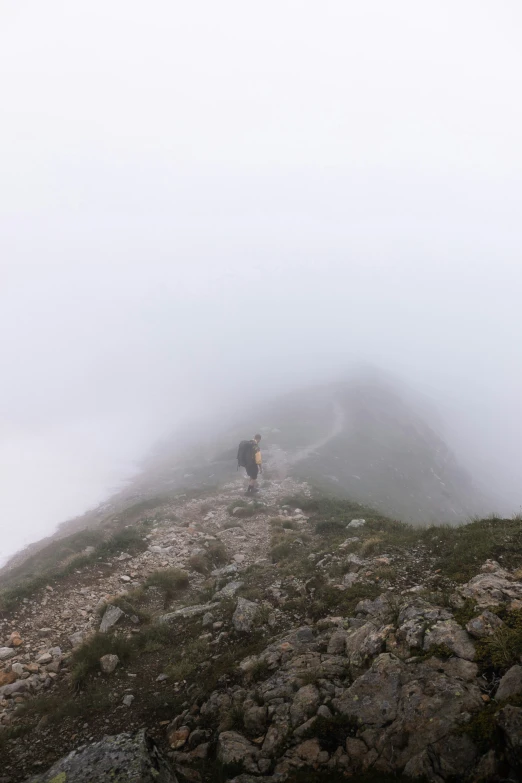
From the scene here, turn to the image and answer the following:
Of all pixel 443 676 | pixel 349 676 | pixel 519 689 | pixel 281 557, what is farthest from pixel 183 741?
pixel 281 557

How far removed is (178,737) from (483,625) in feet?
17.4

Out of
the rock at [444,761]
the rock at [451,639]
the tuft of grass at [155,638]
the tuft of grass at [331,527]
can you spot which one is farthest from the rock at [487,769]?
the tuft of grass at [331,527]

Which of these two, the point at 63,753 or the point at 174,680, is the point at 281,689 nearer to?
the point at 174,680

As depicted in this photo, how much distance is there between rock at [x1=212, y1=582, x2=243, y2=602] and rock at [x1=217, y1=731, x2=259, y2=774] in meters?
5.18

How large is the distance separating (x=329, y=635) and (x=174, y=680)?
3340 mm

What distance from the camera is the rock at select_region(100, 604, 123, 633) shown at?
33.8 ft

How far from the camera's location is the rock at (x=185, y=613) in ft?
34.1

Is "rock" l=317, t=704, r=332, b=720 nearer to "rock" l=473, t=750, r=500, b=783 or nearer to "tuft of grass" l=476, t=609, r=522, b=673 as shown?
"rock" l=473, t=750, r=500, b=783

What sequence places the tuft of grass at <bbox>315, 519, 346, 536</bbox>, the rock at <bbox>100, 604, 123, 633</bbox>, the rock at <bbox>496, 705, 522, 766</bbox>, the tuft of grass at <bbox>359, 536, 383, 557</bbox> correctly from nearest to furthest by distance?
the rock at <bbox>496, 705, 522, 766</bbox>, the rock at <bbox>100, 604, 123, 633</bbox>, the tuft of grass at <bbox>359, 536, 383, 557</bbox>, the tuft of grass at <bbox>315, 519, 346, 536</bbox>

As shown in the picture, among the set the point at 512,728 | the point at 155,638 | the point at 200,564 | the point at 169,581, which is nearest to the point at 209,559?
the point at 200,564

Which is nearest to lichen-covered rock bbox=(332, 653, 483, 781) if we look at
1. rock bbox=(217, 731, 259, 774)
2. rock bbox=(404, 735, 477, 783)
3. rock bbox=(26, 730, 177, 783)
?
rock bbox=(404, 735, 477, 783)

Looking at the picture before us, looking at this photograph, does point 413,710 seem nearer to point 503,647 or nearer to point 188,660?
point 503,647

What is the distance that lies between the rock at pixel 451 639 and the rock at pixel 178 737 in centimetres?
416

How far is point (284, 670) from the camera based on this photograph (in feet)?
23.1
